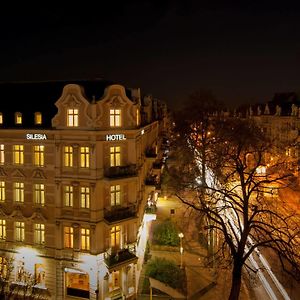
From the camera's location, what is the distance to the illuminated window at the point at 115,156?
2500 cm

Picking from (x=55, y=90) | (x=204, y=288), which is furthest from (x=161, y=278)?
(x=55, y=90)

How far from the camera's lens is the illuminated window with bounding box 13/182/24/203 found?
26047 mm

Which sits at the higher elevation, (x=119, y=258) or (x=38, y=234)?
(x=38, y=234)

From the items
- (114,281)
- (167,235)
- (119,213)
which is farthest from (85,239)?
(167,235)

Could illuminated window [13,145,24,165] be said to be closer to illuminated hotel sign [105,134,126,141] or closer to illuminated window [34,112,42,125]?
illuminated window [34,112,42,125]

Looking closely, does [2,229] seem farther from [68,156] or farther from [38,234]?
[68,156]

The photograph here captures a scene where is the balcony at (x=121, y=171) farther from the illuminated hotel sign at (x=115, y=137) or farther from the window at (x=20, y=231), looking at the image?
the window at (x=20, y=231)

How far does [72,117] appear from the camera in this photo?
24.3 metres

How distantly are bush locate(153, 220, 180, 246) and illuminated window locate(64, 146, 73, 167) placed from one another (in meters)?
14.1

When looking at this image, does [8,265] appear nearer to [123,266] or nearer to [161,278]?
[123,266]

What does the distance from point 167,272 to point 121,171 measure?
9.11 metres

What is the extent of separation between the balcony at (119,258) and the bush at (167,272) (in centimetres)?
388

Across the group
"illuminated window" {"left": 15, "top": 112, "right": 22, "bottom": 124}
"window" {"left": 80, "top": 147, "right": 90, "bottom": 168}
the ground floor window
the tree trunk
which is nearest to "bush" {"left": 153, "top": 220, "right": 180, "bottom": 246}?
the ground floor window

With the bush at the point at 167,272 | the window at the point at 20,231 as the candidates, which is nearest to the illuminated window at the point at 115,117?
the window at the point at 20,231
